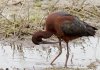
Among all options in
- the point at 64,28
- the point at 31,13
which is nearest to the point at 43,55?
the point at 64,28

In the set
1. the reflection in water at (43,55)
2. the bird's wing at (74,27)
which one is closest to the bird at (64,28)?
the bird's wing at (74,27)

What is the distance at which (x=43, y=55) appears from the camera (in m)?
8.97

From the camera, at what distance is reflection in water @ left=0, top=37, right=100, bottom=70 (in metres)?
8.32

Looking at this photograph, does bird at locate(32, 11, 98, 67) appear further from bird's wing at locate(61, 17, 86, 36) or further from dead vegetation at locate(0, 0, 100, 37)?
dead vegetation at locate(0, 0, 100, 37)

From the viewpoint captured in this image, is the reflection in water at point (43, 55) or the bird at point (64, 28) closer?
the reflection in water at point (43, 55)

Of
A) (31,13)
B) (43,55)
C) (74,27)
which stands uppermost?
(74,27)

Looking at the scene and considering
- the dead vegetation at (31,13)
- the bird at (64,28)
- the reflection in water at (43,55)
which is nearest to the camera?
the reflection in water at (43,55)

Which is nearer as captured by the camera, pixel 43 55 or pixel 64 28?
pixel 64 28

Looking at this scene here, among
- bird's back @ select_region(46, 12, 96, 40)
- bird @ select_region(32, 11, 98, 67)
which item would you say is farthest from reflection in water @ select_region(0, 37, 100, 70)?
bird's back @ select_region(46, 12, 96, 40)

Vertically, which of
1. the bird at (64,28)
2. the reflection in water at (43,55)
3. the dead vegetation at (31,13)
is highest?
the bird at (64,28)

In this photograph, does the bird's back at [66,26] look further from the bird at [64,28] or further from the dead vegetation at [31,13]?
the dead vegetation at [31,13]

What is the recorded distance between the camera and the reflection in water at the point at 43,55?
27.3ft

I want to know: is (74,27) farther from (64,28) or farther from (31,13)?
(31,13)

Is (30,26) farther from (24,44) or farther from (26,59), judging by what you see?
(26,59)
